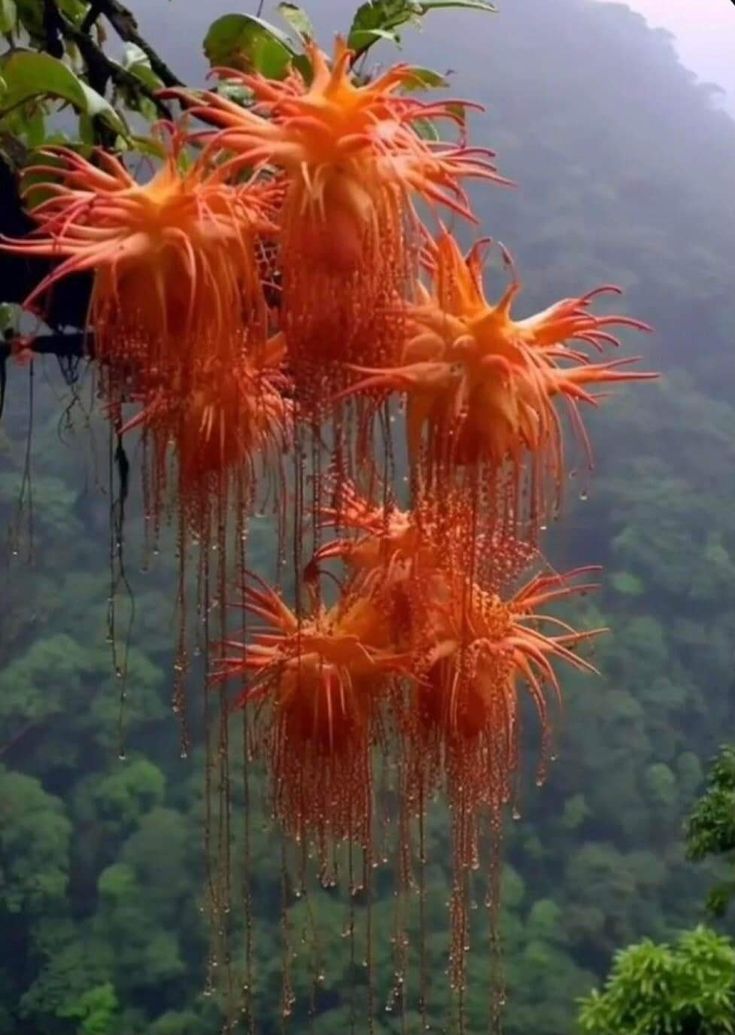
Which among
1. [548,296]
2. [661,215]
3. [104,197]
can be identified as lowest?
[104,197]

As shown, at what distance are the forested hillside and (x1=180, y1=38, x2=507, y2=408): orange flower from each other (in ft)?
8.38

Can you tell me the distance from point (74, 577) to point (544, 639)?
8.86 feet

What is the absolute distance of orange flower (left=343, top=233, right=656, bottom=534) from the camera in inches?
17.8

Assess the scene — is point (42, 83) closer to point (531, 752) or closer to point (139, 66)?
point (139, 66)

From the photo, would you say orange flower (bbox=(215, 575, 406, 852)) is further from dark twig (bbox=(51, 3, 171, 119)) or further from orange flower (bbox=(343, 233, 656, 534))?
dark twig (bbox=(51, 3, 171, 119))

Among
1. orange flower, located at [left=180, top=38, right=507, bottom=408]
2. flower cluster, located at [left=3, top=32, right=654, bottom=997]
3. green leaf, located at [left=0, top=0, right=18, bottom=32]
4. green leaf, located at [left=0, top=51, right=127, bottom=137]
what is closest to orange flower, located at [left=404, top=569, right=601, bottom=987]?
flower cluster, located at [left=3, top=32, right=654, bottom=997]

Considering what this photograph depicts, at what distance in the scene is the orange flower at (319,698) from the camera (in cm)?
53

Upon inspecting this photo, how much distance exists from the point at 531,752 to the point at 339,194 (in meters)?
2.67

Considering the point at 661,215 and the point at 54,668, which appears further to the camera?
the point at 661,215

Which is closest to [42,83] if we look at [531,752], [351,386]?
[351,386]

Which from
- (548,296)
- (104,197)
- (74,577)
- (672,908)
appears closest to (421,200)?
(104,197)

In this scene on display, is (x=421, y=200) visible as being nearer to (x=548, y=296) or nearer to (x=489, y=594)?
(x=489, y=594)

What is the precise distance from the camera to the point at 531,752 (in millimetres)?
3008

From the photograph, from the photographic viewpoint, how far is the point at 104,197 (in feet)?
1.49
